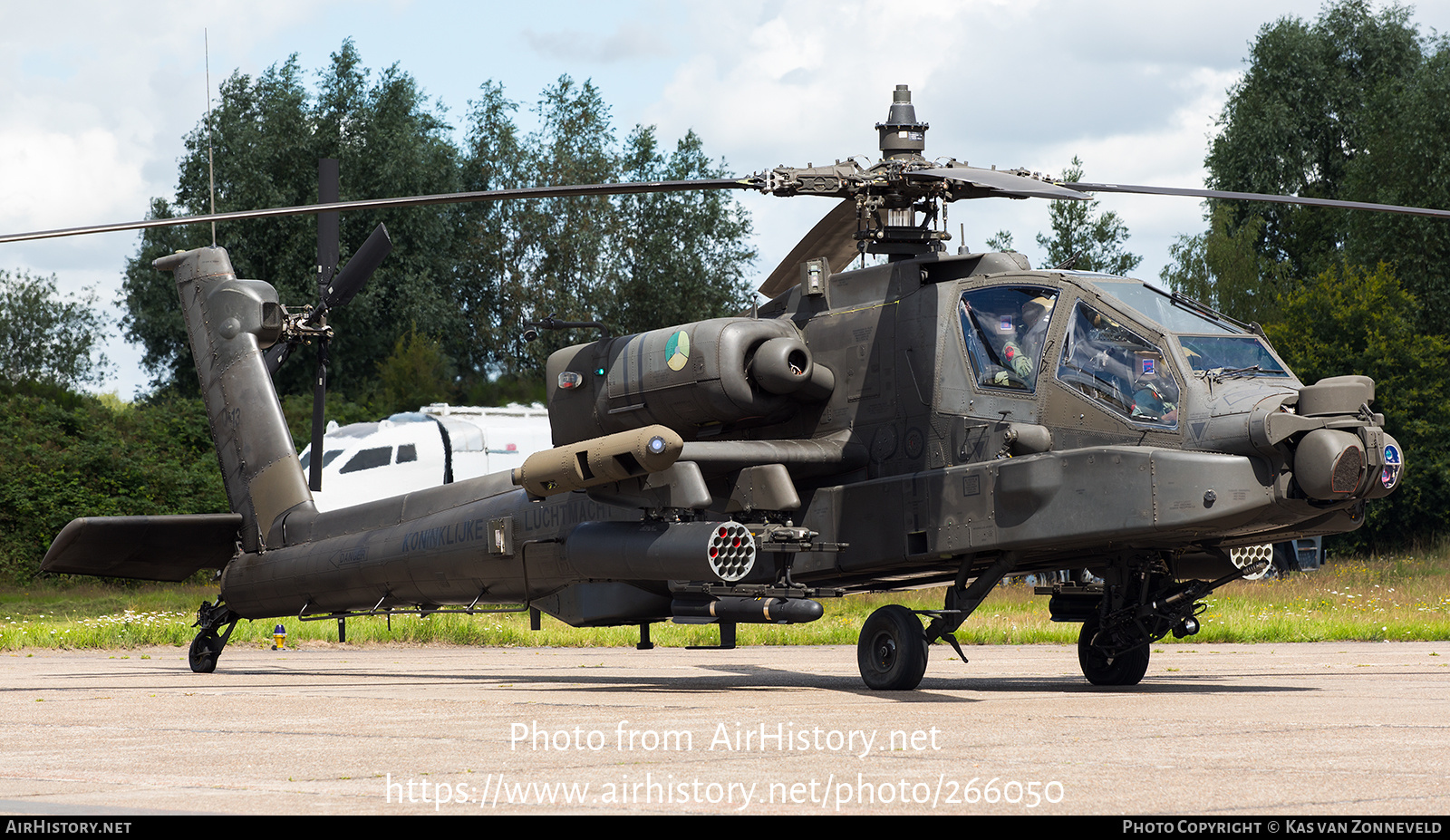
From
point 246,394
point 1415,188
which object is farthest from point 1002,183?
point 1415,188

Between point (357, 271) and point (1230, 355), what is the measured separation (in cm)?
890

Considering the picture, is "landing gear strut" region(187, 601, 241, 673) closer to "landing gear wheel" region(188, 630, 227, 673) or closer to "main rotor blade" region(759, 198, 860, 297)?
"landing gear wheel" region(188, 630, 227, 673)

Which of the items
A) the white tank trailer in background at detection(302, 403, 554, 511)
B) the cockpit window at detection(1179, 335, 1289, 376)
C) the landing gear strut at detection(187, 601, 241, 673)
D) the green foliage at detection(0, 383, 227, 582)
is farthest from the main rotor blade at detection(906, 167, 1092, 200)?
the green foliage at detection(0, 383, 227, 582)

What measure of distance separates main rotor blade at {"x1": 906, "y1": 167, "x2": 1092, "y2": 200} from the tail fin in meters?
8.20

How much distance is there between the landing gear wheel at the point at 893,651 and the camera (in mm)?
11422

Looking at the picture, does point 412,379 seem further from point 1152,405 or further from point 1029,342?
point 1152,405

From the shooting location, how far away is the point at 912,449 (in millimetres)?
11906

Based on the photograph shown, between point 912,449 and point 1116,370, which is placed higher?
point 1116,370

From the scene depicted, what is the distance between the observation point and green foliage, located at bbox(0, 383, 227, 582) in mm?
34000

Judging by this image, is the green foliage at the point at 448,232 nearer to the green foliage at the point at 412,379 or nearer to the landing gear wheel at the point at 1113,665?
the green foliage at the point at 412,379

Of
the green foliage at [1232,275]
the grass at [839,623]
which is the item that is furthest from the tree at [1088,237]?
the grass at [839,623]

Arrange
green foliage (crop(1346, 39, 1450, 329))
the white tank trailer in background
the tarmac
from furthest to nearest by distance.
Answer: green foliage (crop(1346, 39, 1450, 329))
the white tank trailer in background
the tarmac

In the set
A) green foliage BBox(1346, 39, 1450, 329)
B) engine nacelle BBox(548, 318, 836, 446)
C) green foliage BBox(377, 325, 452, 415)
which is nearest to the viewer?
engine nacelle BBox(548, 318, 836, 446)
